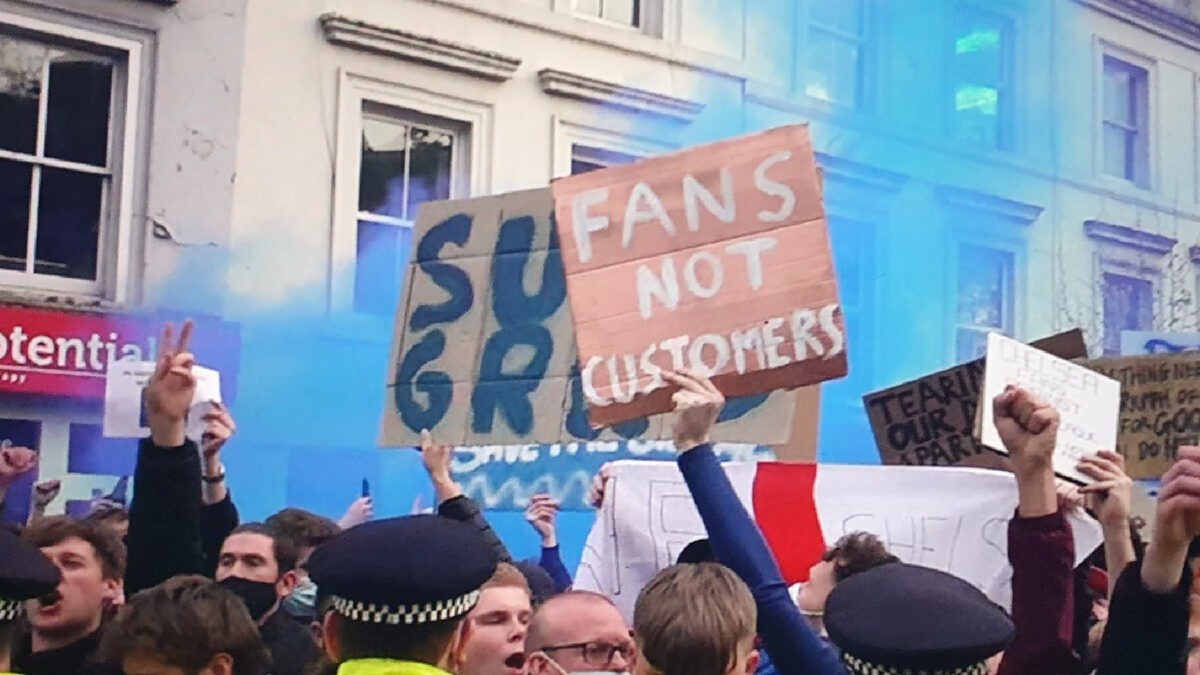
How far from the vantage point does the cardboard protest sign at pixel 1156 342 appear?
20.5 ft

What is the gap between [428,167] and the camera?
7387mm

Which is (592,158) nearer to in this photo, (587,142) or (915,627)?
(587,142)

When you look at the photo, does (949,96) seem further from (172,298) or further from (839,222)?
(172,298)

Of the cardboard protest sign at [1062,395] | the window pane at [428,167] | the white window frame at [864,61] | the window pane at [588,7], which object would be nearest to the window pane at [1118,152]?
the white window frame at [864,61]

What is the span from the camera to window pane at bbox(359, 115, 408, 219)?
23.4ft

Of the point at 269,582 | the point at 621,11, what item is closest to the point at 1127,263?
the point at 621,11

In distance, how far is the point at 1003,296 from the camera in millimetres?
9625

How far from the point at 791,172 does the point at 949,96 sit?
5823 millimetres

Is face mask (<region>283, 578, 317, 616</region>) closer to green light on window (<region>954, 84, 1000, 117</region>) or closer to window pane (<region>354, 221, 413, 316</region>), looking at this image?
window pane (<region>354, 221, 413, 316</region>)

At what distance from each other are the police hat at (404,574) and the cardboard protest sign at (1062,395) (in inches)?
57.5

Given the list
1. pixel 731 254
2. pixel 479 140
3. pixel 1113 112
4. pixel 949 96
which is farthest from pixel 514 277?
pixel 1113 112

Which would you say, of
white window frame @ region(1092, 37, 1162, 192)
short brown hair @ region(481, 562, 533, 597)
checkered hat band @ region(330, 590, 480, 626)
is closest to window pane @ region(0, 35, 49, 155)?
short brown hair @ region(481, 562, 533, 597)

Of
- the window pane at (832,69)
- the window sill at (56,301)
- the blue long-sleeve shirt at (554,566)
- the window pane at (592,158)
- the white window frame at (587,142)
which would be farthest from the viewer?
the window pane at (832,69)

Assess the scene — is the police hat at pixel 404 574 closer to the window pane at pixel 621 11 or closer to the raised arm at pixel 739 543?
the raised arm at pixel 739 543
